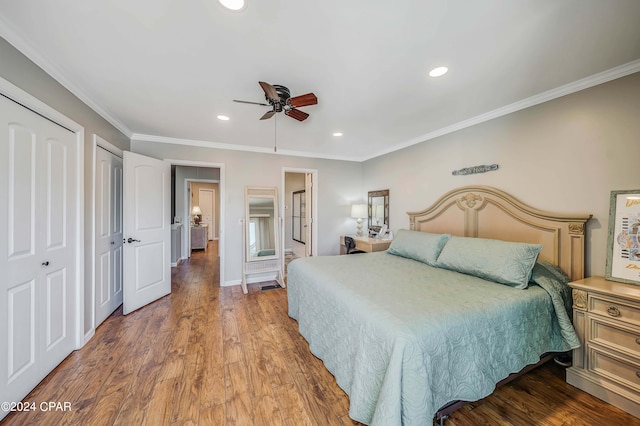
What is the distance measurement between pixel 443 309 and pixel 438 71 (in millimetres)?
1756

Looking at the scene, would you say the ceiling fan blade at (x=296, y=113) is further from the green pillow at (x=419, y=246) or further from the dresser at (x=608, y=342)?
the dresser at (x=608, y=342)

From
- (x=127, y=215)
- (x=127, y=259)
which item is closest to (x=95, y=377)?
(x=127, y=259)

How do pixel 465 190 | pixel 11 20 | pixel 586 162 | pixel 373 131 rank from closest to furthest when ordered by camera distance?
1. pixel 11 20
2. pixel 586 162
3. pixel 465 190
4. pixel 373 131

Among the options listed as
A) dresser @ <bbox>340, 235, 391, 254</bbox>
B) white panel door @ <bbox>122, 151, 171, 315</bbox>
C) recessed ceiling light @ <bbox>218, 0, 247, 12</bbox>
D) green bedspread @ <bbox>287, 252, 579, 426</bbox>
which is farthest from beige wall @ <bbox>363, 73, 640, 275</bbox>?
white panel door @ <bbox>122, 151, 171, 315</bbox>

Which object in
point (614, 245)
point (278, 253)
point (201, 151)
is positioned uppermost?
point (201, 151)

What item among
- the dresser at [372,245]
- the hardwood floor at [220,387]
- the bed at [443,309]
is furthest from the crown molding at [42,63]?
the dresser at [372,245]

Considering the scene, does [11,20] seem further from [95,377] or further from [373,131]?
[373,131]

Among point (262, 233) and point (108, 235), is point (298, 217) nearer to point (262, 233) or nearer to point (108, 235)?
point (262, 233)

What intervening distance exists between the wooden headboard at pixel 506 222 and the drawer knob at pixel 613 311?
47 centimetres

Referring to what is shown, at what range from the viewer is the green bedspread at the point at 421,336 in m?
1.16

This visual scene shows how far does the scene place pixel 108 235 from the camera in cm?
275

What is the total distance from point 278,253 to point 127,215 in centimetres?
220

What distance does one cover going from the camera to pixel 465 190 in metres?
2.91

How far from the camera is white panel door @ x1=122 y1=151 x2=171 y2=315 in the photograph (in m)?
2.93
